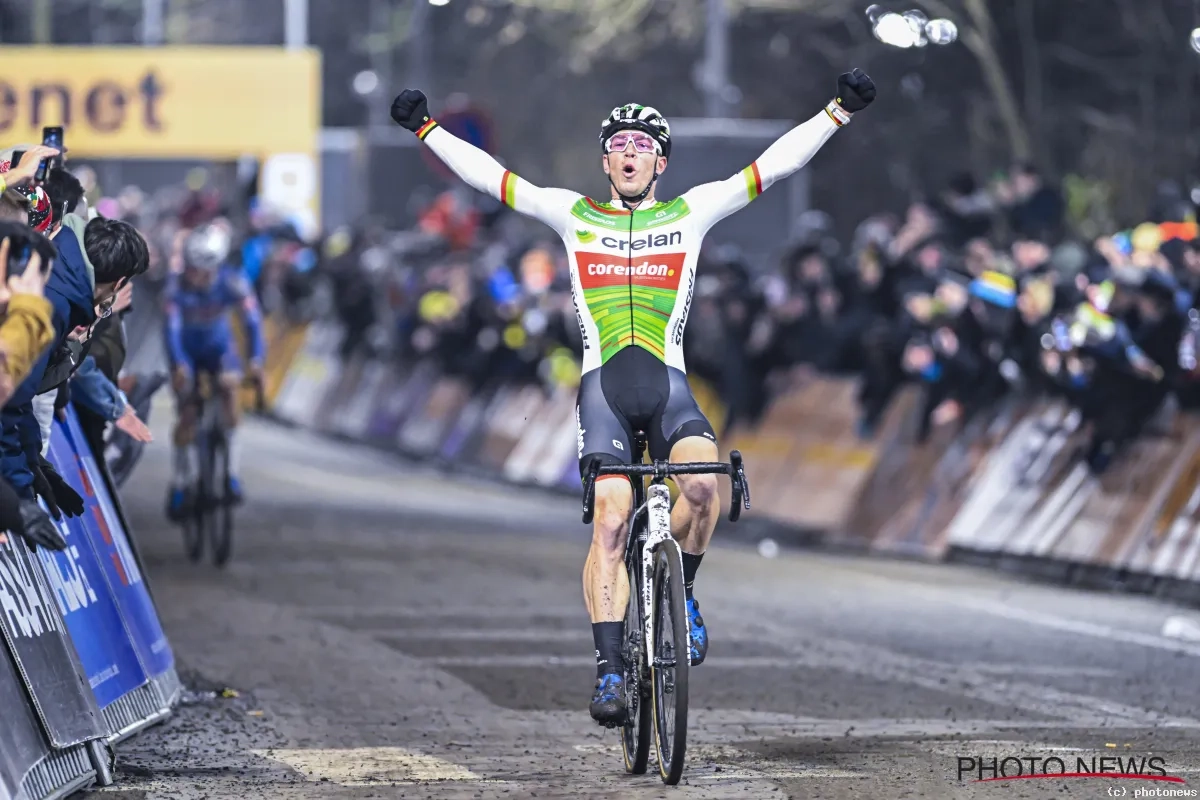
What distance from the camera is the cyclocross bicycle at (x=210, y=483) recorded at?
1831cm

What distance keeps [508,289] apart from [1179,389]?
1210cm

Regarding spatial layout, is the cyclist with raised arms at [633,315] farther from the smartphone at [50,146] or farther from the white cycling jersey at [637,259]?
the smartphone at [50,146]

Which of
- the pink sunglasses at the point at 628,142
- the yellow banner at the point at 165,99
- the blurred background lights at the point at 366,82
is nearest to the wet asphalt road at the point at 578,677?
the pink sunglasses at the point at 628,142

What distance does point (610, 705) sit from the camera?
9.49 m

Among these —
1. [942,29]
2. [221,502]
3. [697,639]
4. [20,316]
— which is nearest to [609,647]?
[697,639]

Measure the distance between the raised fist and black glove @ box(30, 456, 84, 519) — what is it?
6.42 ft

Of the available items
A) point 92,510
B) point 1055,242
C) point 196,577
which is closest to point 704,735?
point 92,510

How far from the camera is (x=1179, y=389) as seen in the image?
56.7 feet

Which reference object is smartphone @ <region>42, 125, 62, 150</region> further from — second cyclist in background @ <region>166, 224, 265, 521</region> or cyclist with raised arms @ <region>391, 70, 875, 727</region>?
second cyclist in background @ <region>166, 224, 265, 521</region>

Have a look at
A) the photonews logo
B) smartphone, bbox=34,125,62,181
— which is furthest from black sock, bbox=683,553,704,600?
smartphone, bbox=34,125,62,181

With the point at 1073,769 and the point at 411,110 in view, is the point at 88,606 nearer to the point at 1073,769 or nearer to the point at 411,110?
the point at 411,110

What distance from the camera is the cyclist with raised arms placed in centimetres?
974

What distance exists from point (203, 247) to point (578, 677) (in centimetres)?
645

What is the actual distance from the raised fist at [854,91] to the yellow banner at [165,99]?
36544 millimetres
